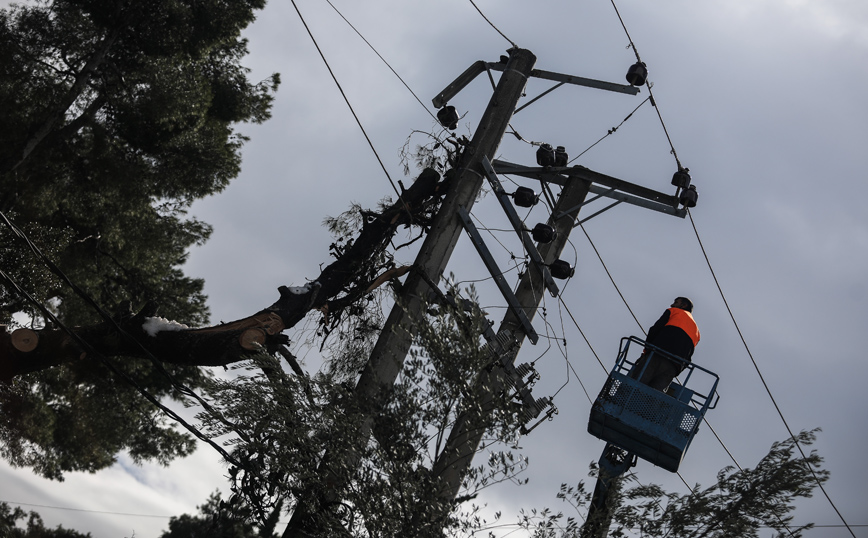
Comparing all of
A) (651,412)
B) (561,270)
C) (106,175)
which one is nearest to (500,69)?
(561,270)

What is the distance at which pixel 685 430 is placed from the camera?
954 centimetres

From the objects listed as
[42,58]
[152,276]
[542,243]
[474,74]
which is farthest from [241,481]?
[42,58]

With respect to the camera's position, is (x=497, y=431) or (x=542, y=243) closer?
(x=497, y=431)

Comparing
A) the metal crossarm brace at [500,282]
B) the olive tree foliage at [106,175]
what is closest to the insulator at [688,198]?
the metal crossarm brace at [500,282]

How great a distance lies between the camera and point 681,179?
11.0 metres

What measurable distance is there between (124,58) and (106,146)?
6.52 ft

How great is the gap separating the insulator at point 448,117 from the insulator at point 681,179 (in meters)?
2.95

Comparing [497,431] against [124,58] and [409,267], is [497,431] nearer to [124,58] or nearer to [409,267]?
[409,267]

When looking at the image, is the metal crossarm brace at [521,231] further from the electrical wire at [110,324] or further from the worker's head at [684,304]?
the electrical wire at [110,324]

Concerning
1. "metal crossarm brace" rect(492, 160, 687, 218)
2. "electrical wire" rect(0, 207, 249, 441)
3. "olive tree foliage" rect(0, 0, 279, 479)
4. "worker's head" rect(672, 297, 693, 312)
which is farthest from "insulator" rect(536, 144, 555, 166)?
"olive tree foliage" rect(0, 0, 279, 479)

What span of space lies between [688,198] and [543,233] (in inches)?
84.3

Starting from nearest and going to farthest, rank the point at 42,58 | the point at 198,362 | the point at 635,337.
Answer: the point at 198,362, the point at 635,337, the point at 42,58

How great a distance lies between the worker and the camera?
9992 mm

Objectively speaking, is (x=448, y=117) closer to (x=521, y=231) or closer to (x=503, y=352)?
(x=521, y=231)
